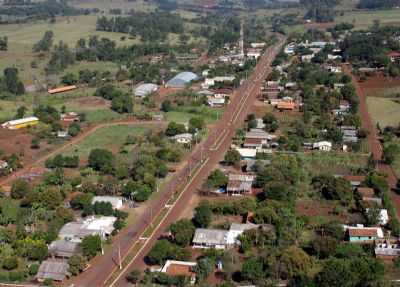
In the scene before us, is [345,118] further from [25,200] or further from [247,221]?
[25,200]

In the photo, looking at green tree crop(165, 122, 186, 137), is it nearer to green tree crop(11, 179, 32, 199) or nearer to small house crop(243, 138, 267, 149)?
small house crop(243, 138, 267, 149)

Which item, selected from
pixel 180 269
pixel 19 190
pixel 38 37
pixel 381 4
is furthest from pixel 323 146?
pixel 381 4

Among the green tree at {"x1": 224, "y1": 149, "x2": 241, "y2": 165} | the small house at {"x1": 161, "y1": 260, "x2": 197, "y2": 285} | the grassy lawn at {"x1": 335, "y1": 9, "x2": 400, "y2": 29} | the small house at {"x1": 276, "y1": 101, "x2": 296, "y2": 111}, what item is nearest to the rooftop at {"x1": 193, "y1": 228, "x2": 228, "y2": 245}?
the small house at {"x1": 161, "y1": 260, "x2": 197, "y2": 285}

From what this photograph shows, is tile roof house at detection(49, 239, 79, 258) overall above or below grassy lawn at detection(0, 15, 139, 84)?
below

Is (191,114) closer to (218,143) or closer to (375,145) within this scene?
(218,143)

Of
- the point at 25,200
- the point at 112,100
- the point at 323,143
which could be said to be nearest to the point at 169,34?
the point at 112,100
